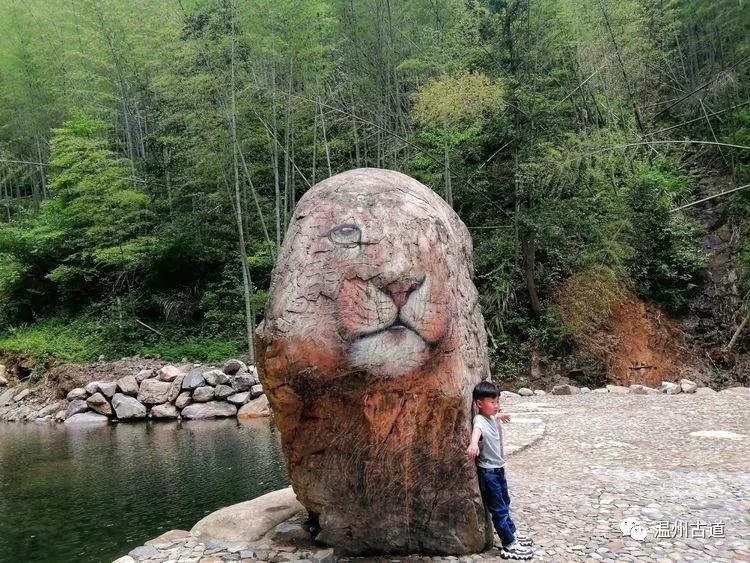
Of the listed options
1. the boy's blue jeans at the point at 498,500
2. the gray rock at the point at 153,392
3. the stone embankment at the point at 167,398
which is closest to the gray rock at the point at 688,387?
the stone embankment at the point at 167,398

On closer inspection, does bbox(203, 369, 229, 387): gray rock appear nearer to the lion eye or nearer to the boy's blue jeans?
the lion eye

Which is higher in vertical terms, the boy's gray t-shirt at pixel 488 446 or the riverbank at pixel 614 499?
the boy's gray t-shirt at pixel 488 446

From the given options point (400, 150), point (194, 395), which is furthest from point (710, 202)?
point (194, 395)

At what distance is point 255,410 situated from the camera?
978cm

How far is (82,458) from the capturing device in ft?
23.3

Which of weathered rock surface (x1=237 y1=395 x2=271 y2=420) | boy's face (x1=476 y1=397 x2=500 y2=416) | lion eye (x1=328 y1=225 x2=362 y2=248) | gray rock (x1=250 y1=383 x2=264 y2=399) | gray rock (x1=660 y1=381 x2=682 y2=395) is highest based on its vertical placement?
lion eye (x1=328 y1=225 x2=362 y2=248)

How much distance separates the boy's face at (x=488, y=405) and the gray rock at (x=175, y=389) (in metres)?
8.48

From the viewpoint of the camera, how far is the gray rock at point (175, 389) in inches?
408

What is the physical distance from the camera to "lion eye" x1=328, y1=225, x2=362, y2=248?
288cm

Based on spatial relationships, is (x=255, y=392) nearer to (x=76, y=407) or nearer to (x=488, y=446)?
(x=76, y=407)

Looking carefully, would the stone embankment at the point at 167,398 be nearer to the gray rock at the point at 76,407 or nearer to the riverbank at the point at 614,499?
the gray rock at the point at 76,407

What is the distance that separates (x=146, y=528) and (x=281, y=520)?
160 centimetres

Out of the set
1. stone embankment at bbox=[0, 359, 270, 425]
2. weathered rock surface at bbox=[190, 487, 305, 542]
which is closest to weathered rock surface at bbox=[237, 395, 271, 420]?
stone embankment at bbox=[0, 359, 270, 425]

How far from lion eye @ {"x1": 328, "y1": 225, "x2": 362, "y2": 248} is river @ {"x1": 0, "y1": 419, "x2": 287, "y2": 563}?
2.60 m
